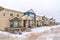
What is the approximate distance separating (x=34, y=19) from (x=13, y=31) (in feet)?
54.4

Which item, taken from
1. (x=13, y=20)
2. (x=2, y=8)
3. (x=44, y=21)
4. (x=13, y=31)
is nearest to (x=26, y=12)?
(x=13, y=20)

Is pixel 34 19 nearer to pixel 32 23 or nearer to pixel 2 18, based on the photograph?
pixel 32 23

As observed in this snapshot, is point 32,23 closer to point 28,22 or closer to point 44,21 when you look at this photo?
point 28,22

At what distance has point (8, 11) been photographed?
28766 millimetres

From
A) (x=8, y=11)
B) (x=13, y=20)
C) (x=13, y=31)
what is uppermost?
(x=8, y=11)

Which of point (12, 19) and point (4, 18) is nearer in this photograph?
point (4, 18)

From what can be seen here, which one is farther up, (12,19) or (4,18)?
(4,18)

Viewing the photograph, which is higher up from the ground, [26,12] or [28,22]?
[26,12]

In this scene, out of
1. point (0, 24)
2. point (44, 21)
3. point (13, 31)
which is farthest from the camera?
point (44, 21)

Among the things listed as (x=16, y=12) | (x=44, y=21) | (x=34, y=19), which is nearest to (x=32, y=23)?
A: (x=34, y=19)

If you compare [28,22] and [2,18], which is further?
[28,22]

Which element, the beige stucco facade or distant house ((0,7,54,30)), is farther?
distant house ((0,7,54,30))

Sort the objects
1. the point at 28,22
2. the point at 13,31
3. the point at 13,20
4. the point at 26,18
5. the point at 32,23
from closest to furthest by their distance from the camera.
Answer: the point at 13,31, the point at 13,20, the point at 26,18, the point at 28,22, the point at 32,23

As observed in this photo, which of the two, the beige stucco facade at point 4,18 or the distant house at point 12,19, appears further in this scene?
the distant house at point 12,19
